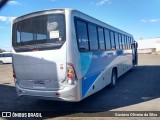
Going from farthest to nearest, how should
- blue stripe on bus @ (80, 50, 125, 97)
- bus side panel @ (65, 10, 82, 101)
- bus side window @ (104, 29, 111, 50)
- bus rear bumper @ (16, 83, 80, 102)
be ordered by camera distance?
1. bus side window @ (104, 29, 111, 50)
2. blue stripe on bus @ (80, 50, 125, 97)
3. bus rear bumper @ (16, 83, 80, 102)
4. bus side panel @ (65, 10, 82, 101)

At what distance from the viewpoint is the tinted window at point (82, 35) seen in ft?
22.9

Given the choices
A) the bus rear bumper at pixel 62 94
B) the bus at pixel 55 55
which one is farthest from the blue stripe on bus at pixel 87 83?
the bus rear bumper at pixel 62 94

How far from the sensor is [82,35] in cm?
725

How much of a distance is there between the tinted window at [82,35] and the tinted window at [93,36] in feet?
1.44

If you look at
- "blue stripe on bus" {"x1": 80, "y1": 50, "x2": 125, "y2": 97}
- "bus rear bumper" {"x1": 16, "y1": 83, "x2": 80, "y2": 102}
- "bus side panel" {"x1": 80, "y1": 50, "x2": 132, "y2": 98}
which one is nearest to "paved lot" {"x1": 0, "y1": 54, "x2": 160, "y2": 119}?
"bus side panel" {"x1": 80, "y1": 50, "x2": 132, "y2": 98}

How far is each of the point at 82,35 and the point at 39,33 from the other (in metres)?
1.40

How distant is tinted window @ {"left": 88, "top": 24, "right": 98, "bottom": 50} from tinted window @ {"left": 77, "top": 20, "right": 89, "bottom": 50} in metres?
0.44

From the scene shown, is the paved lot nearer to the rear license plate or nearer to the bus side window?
the rear license plate

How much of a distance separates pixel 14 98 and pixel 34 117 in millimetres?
3033

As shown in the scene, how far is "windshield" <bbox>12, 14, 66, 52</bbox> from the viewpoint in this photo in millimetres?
6586

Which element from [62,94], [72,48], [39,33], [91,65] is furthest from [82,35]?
[62,94]

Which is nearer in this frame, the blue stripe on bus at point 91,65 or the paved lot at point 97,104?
the blue stripe on bus at point 91,65

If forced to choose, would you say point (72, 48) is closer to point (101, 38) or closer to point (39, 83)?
point (39, 83)

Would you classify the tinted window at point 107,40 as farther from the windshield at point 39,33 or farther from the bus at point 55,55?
the windshield at point 39,33
